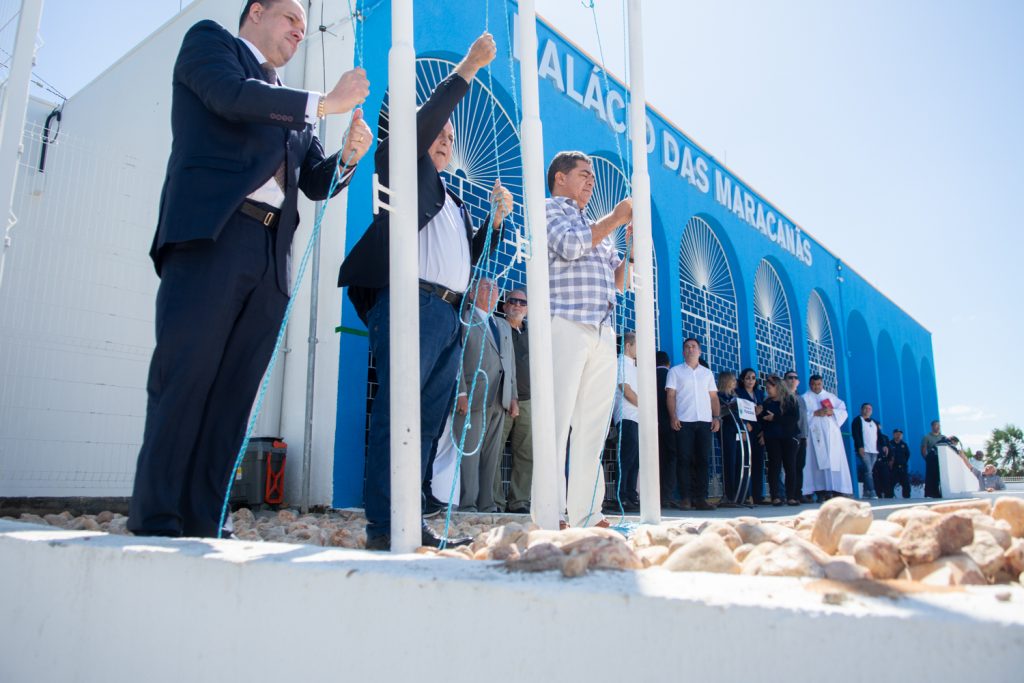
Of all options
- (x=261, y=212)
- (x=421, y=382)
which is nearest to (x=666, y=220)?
(x=421, y=382)

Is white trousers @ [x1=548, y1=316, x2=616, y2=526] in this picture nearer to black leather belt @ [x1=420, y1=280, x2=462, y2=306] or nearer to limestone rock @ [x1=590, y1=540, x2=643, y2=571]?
black leather belt @ [x1=420, y1=280, x2=462, y2=306]

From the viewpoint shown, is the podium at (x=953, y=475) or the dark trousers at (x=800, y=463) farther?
the podium at (x=953, y=475)

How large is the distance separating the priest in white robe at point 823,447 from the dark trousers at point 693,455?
3573 mm

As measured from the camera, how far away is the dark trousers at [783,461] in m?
8.98

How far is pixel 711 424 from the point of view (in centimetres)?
732

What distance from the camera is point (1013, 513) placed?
58.3 inches

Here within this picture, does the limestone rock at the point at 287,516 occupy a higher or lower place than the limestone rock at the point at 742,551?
lower

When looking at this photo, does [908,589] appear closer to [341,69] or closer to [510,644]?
[510,644]

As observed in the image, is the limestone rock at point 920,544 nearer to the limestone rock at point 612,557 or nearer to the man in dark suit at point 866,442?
the limestone rock at point 612,557

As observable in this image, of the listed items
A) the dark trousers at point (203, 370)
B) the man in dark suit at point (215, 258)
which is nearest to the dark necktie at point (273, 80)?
the man in dark suit at point (215, 258)

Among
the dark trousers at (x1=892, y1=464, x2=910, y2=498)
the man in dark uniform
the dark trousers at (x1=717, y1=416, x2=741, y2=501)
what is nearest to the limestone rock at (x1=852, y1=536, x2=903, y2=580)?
the dark trousers at (x1=717, y1=416, x2=741, y2=501)

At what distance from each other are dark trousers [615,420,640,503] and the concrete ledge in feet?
18.4

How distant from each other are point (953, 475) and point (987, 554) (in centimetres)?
1877

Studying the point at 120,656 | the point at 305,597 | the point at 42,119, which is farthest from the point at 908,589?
the point at 42,119
